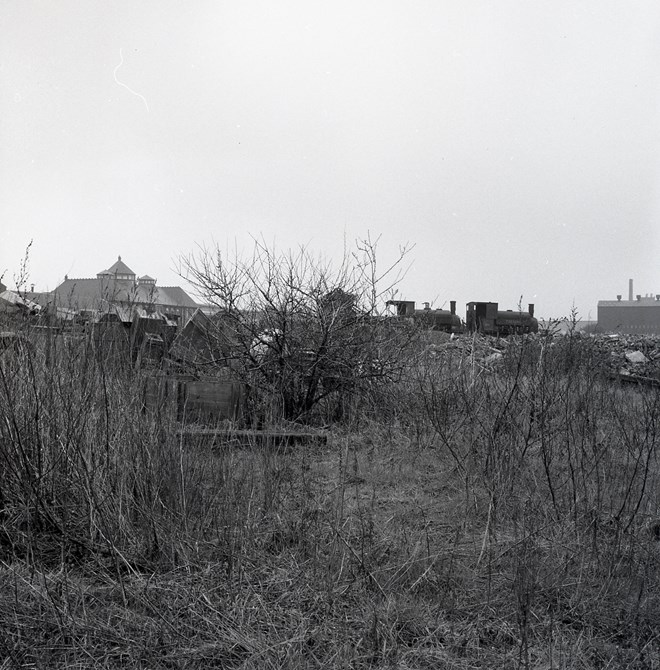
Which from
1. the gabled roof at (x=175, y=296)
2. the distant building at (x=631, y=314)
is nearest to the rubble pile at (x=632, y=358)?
the distant building at (x=631, y=314)

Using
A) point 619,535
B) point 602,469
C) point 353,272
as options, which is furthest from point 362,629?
point 353,272

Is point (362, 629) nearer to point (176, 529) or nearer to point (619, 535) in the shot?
point (176, 529)

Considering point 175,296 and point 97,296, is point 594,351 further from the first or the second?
point 175,296

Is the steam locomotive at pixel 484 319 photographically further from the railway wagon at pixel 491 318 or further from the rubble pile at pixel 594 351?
the rubble pile at pixel 594 351

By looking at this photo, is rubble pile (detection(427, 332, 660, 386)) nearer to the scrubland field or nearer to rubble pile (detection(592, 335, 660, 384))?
rubble pile (detection(592, 335, 660, 384))

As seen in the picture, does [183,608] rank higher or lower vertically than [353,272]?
lower

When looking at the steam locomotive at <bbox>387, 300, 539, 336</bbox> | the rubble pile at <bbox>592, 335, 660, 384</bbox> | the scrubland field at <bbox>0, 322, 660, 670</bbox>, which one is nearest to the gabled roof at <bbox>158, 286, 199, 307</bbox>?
the steam locomotive at <bbox>387, 300, 539, 336</bbox>

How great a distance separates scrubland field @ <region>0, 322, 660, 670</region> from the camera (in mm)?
2787

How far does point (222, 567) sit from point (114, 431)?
1218mm

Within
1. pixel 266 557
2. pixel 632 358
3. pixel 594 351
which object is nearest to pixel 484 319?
pixel 632 358

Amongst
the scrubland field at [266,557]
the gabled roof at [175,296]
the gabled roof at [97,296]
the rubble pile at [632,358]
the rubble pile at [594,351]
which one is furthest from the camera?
the gabled roof at [175,296]

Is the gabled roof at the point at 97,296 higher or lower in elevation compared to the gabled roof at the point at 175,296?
lower

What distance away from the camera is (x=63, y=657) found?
2.70 meters

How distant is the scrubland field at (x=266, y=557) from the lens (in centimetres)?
279
